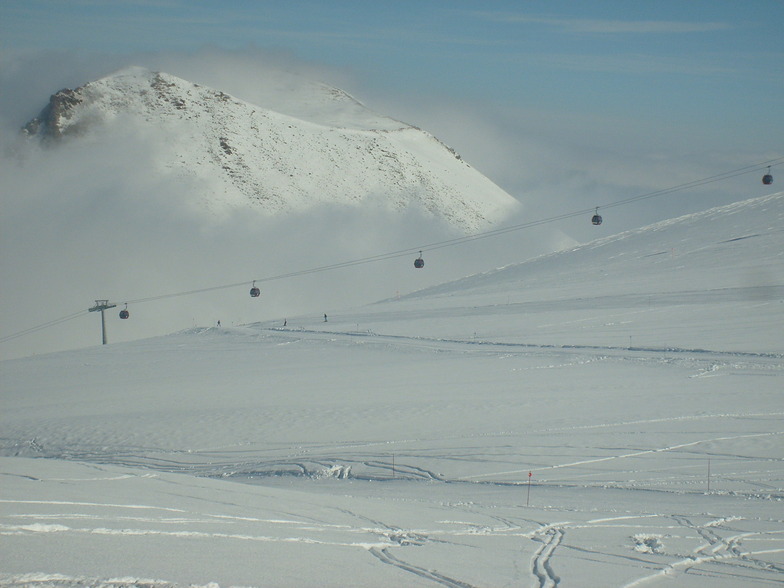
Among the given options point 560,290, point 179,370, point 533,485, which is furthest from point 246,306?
point 533,485

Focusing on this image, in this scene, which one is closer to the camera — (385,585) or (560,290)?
(385,585)

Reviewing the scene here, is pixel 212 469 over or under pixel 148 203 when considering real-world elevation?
under

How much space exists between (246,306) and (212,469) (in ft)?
418

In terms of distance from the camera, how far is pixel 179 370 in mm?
39438

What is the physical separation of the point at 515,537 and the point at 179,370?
28270 millimetres

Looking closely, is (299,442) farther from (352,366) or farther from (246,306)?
(246,306)

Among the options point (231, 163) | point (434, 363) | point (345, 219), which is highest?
point (231, 163)

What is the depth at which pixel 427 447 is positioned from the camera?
919 inches

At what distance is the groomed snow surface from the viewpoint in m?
11.1

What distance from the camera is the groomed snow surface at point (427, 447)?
1109 centimetres

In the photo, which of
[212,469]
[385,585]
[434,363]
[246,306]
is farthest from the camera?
[246,306]

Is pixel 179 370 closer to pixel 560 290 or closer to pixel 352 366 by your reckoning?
pixel 352 366

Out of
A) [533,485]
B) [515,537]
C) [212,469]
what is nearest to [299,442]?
[212,469]

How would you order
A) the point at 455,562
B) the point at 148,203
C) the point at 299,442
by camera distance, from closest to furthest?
the point at 455,562 < the point at 299,442 < the point at 148,203
